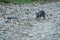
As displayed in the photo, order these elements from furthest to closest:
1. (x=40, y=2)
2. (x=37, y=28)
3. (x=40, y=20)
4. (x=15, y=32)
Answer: (x=40, y=2) → (x=40, y=20) → (x=37, y=28) → (x=15, y=32)

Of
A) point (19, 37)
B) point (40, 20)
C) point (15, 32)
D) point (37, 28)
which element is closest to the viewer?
point (19, 37)

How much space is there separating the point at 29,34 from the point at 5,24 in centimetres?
128

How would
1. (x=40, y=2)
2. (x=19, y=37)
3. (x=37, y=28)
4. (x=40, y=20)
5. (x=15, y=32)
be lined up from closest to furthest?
(x=19, y=37)
(x=15, y=32)
(x=37, y=28)
(x=40, y=20)
(x=40, y=2)

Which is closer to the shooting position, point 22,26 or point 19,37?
point 19,37

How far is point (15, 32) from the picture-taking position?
616cm

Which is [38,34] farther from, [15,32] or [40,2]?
[40,2]

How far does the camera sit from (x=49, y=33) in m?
5.92

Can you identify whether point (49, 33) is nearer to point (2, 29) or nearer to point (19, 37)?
point (19, 37)

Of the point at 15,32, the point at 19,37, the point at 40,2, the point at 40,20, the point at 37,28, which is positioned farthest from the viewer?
the point at 40,2

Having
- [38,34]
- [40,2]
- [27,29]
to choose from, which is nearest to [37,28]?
[27,29]

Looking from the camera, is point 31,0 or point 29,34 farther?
point 31,0

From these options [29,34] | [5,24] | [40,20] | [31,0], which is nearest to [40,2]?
[31,0]

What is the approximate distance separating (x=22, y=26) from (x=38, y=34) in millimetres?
1011

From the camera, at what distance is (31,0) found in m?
13.5
